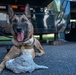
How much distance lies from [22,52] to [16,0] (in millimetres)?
2907

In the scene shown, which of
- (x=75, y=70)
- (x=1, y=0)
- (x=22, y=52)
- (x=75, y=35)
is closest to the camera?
(x=75, y=70)

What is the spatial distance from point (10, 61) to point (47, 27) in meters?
3.11

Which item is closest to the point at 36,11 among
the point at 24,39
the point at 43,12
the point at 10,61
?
the point at 43,12

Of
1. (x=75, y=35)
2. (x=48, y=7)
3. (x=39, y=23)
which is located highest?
(x=48, y=7)

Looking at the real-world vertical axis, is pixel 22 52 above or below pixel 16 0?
below

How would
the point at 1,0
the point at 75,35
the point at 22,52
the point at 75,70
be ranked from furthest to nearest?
the point at 75,35, the point at 1,0, the point at 22,52, the point at 75,70

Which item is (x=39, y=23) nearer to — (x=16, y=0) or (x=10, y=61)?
(x=16, y=0)

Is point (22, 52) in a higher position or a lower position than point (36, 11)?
lower

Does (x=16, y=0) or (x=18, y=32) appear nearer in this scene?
(x=18, y=32)

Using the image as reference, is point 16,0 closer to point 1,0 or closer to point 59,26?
point 1,0

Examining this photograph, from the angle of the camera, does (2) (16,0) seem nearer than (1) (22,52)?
No

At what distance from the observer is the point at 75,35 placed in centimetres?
855

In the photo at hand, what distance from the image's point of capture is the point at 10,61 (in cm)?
300

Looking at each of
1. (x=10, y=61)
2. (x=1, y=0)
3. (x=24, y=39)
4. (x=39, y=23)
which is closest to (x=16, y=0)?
(x=1, y=0)
